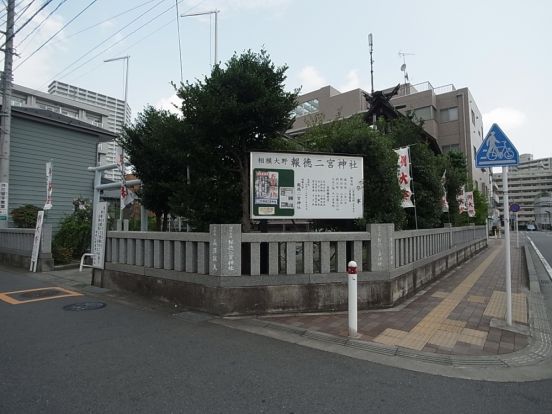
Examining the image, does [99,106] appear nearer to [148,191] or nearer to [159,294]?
[148,191]

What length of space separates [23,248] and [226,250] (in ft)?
36.6

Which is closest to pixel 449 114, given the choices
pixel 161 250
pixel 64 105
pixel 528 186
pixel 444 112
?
pixel 444 112

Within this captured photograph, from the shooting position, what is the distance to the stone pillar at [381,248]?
22.7ft

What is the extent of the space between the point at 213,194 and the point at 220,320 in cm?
345

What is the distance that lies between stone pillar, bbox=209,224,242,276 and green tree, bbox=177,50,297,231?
188 cm

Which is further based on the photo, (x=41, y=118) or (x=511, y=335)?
(x=41, y=118)

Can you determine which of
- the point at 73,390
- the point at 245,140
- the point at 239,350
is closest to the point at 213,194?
the point at 245,140

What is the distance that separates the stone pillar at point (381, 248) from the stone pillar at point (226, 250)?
2.60 m

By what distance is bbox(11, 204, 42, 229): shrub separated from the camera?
1513 cm

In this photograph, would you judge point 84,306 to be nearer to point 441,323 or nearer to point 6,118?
point 441,323

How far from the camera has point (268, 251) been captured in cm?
660

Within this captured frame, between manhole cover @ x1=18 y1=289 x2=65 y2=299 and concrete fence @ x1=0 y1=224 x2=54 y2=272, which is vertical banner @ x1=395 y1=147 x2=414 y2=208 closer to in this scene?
manhole cover @ x1=18 y1=289 x2=65 y2=299

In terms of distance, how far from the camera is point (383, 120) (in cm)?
1416

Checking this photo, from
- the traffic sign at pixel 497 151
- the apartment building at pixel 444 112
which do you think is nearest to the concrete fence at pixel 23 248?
the traffic sign at pixel 497 151
